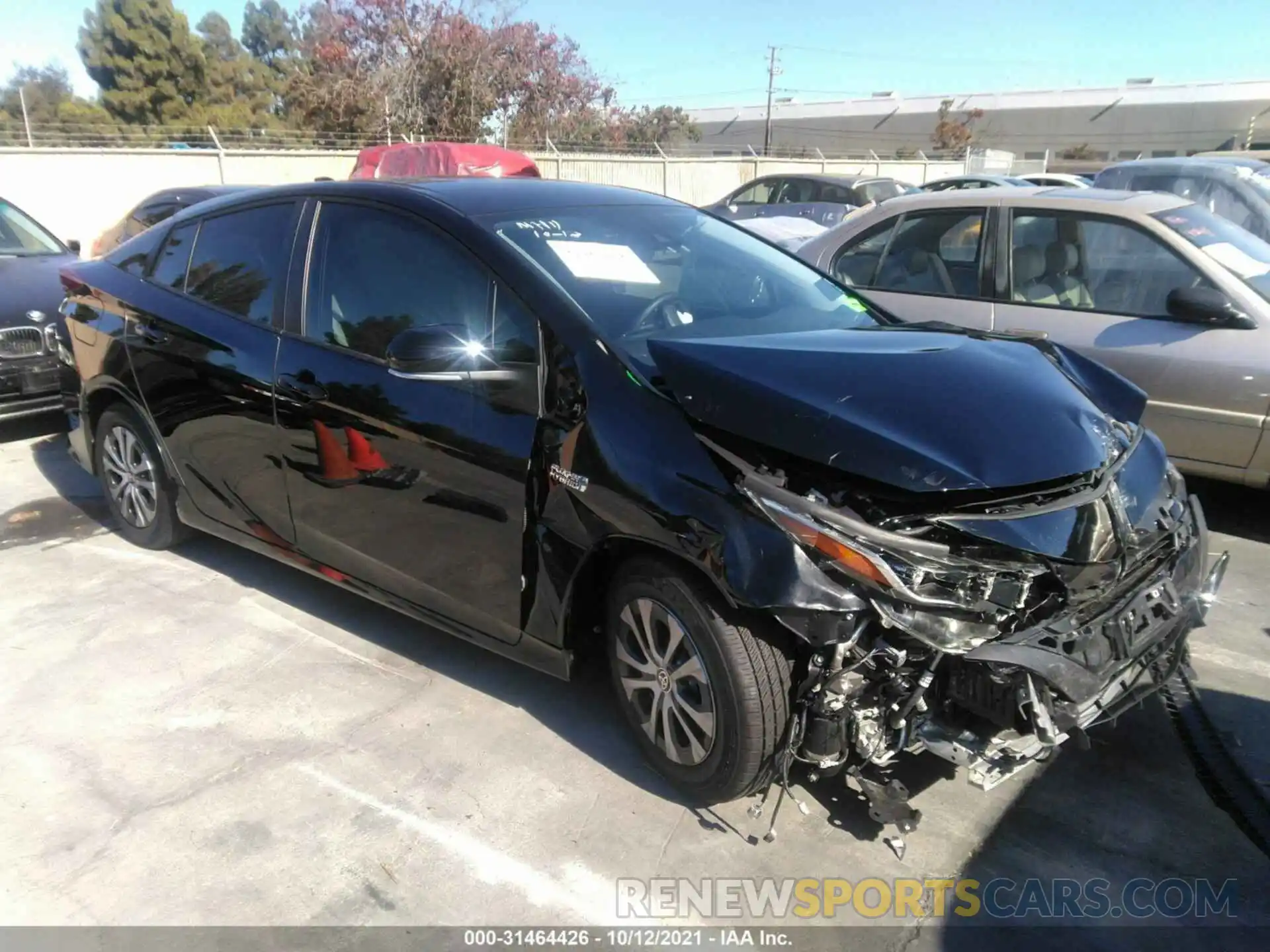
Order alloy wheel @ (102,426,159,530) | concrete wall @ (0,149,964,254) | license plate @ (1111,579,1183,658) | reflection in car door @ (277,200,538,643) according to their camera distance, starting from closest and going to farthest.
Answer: license plate @ (1111,579,1183,658) → reflection in car door @ (277,200,538,643) → alloy wheel @ (102,426,159,530) → concrete wall @ (0,149,964,254)

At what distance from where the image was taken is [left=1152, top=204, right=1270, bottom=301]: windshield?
501cm

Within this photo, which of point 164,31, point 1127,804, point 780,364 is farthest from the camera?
point 164,31

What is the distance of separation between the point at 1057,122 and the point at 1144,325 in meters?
69.7

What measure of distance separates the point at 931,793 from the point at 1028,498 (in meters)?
1.04

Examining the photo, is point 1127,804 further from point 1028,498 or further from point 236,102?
point 236,102

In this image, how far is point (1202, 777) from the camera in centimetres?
301

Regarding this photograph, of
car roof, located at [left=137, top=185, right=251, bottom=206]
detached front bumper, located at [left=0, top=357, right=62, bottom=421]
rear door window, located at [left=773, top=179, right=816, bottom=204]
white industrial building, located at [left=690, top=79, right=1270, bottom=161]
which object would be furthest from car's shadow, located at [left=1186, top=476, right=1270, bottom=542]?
white industrial building, located at [left=690, top=79, right=1270, bottom=161]

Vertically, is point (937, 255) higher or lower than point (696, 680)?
higher

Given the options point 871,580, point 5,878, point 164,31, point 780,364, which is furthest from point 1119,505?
point 164,31

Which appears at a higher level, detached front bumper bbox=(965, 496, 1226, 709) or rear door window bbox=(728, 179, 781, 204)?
rear door window bbox=(728, 179, 781, 204)

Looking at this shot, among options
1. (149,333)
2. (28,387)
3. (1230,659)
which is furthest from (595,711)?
(28,387)

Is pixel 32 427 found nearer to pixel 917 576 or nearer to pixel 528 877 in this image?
pixel 528 877

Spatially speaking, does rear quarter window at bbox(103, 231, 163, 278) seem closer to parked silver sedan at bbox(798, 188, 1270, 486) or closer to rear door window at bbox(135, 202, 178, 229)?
parked silver sedan at bbox(798, 188, 1270, 486)

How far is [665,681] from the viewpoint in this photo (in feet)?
9.25
